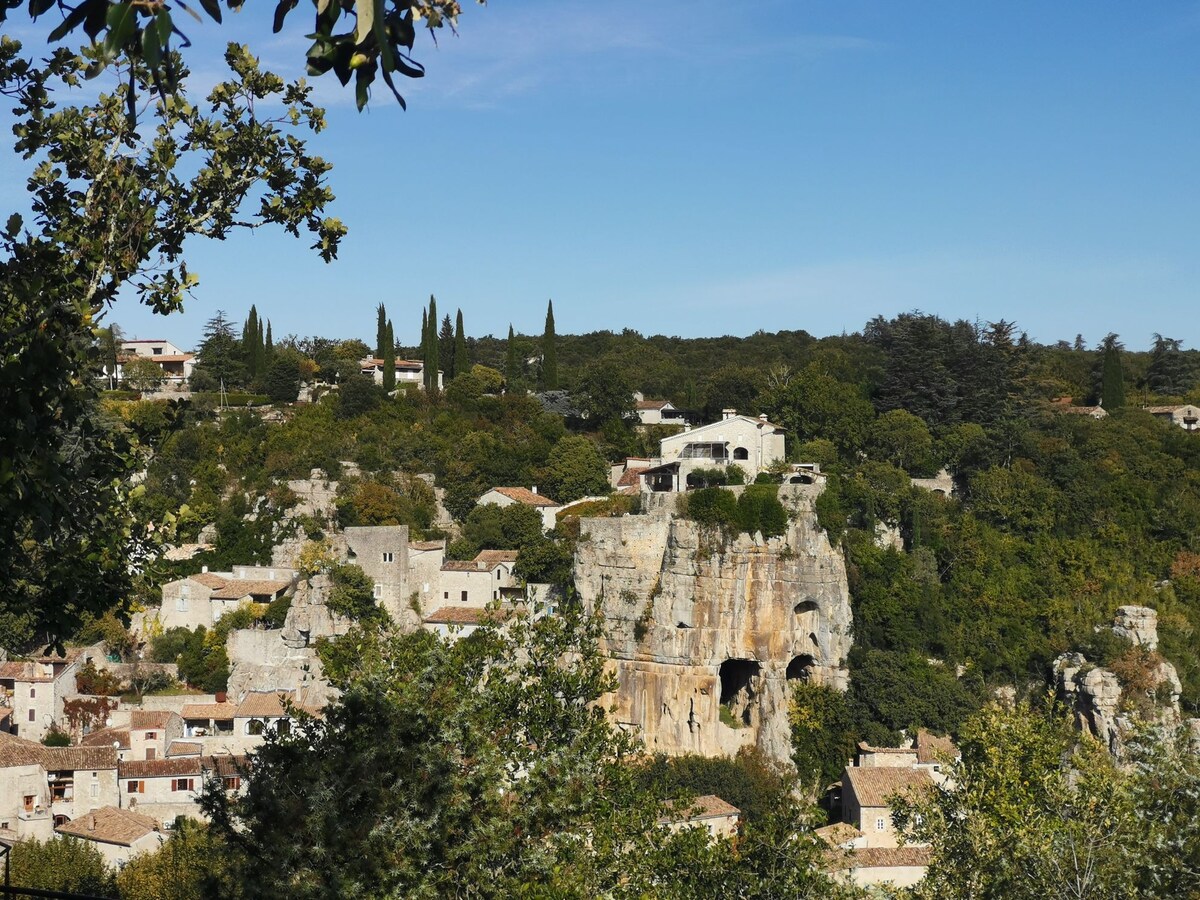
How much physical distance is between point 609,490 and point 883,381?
44.5 feet

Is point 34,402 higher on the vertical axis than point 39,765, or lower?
higher

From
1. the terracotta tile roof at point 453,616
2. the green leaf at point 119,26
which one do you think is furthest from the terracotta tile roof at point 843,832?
the green leaf at point 119,26

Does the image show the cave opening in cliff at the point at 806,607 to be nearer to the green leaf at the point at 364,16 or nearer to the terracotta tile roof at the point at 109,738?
the terracotta tile roof at the point at 109,738

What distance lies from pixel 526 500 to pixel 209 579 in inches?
461

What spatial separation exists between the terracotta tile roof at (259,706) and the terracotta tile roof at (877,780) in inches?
616

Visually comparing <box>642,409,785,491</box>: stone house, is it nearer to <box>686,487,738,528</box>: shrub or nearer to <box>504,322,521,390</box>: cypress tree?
<box>686,487,738,528</box>: shrub

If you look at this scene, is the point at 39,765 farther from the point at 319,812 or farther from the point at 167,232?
the point at 167,232

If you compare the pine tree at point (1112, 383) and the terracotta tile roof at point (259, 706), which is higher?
the pine tree at point (1112, 383)

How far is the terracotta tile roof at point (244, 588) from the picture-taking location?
45406mm

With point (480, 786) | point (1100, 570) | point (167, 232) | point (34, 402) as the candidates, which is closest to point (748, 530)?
point (1100, 570)

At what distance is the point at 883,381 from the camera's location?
5891cm

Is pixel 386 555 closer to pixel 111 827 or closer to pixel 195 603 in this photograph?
pixel 195 603

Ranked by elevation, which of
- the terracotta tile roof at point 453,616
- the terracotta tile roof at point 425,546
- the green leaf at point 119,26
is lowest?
the terracotta tile roof at point 453,616

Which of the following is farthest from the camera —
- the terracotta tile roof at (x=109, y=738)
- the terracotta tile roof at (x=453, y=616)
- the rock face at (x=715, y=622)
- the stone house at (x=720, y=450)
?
the stone house at (x=720, y=450)
